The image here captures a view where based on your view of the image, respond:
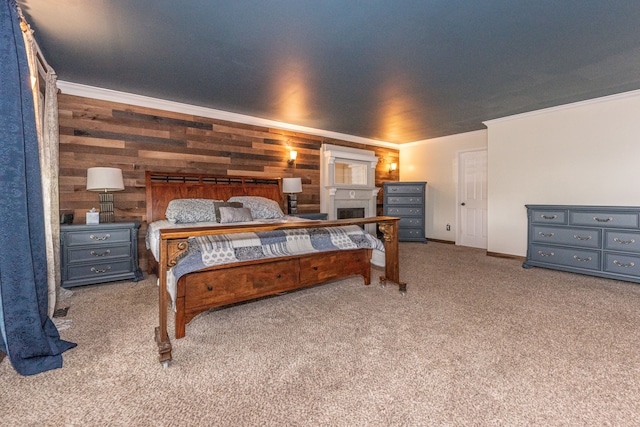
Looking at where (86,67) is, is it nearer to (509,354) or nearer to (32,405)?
(32,405)

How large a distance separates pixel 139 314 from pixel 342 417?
83.0 inches

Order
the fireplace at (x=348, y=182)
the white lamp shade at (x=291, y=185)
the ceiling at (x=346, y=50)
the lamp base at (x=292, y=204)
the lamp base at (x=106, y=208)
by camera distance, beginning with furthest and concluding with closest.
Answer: the fireplace at (x=348, y=182) → the lamp base at (x=292, y=204) → the white lamp shade at (x=291, y=185) → the lamp base at (x=106, y=208) → the ceiling at (x=346, y=50)

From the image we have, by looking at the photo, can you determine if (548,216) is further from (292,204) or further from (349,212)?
(292,204)

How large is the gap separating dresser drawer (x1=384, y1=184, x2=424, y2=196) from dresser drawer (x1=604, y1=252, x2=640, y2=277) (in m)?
3.30

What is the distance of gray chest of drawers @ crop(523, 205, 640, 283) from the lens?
3451 millimetres

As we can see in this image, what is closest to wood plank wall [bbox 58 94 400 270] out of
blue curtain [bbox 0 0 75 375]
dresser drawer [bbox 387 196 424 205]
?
blue curtain [bbox 0 0 75 375]

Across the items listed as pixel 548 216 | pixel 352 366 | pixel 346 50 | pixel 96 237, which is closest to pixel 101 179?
pixel 96 237

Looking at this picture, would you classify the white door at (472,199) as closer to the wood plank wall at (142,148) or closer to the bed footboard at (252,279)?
the wood plank wall at (142,148)

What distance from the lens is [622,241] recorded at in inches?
138

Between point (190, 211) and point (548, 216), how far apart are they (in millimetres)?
4926

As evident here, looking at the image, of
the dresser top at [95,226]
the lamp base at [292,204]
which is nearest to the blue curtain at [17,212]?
the dresser top at [95,226]

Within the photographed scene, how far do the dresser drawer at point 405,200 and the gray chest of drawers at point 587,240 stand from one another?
232 centimetres

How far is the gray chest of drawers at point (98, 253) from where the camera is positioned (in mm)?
3158

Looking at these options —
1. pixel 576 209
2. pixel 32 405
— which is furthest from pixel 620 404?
pixel 576 209
